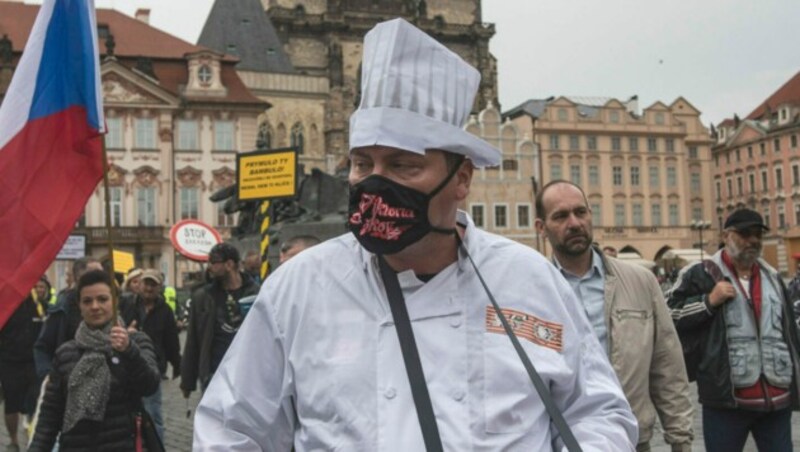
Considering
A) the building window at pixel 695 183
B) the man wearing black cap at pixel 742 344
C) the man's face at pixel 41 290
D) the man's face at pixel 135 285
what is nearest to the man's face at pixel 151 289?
the man's face at pixel 135 285

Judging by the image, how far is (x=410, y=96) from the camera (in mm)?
2248

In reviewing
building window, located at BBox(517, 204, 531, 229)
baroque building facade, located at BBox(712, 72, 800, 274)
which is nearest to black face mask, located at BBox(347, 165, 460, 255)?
building window, located at BBox(517, 204, 531, 229)

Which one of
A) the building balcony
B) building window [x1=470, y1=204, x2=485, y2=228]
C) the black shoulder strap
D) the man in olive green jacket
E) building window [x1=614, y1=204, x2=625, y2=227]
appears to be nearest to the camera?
the black shoulder strap

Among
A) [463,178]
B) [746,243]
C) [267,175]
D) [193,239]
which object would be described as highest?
[267,175]

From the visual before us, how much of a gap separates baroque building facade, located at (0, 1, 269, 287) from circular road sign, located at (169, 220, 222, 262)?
28.6 meters

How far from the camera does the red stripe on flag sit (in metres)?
4.44

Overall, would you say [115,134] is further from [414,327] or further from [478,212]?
[414,327]

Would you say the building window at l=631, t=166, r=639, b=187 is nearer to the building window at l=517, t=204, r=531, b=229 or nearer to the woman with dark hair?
the building window at l=517, t=204, r=531, b=229

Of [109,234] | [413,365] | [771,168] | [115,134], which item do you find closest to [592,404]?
[413,365]

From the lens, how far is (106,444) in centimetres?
493

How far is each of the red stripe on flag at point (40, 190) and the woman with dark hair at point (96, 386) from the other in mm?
477

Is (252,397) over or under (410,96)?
under

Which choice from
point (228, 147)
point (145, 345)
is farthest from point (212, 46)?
point (145, 345)

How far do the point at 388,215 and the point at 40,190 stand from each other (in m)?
2.95
